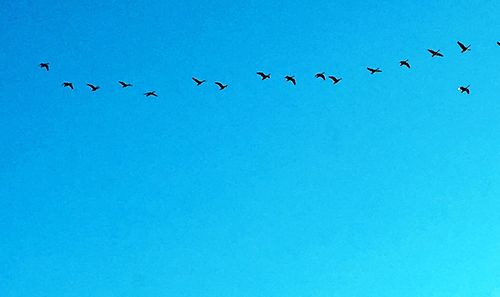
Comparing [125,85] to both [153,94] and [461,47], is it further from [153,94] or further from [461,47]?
[461,47]

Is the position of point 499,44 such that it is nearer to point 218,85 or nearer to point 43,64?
point 218,85

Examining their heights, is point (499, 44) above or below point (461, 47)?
below

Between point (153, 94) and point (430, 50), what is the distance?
2358cm

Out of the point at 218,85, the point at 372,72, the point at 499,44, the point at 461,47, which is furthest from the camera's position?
the point at 218,85

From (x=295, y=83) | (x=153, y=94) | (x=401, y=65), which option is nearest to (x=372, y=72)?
(x=401, y=65)

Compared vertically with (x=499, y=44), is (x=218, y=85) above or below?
above

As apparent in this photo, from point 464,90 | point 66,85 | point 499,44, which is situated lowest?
point 499,44

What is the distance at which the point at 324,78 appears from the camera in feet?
183

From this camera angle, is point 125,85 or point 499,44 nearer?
point 499,44

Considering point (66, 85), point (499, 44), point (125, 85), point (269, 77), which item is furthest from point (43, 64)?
point (499, 44)

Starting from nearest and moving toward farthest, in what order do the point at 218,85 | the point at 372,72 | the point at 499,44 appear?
the point at 499,44
the point at 372,72
the point at 218,85

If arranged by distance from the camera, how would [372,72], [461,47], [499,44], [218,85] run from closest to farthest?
1. [499,44]
2. [461,47]
3. [372,72]
4. [218,85]

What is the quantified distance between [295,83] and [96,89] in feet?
54.9

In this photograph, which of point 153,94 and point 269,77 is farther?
point 153,94
